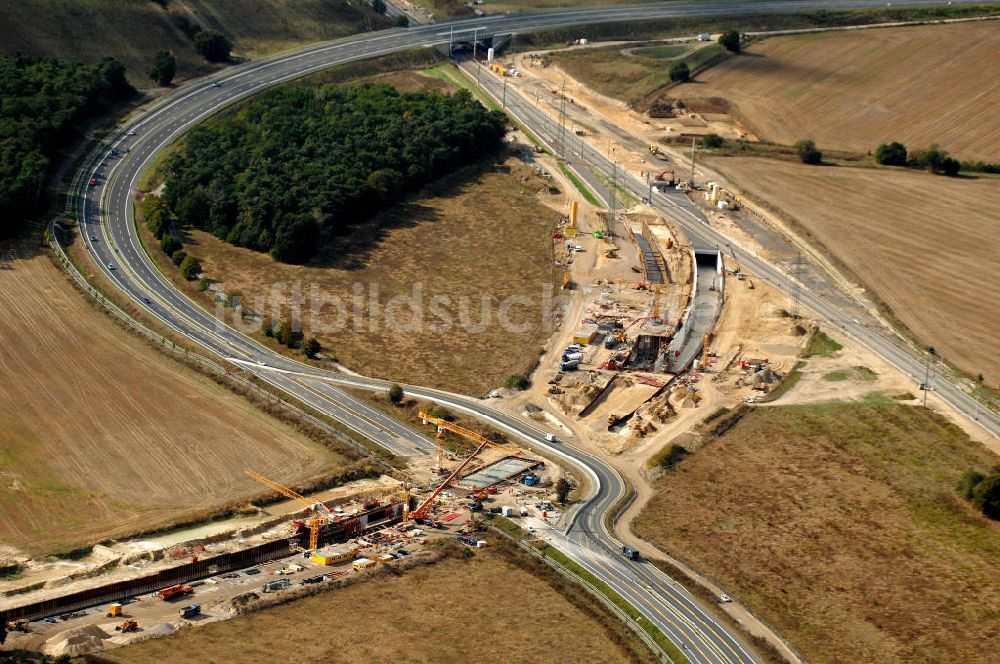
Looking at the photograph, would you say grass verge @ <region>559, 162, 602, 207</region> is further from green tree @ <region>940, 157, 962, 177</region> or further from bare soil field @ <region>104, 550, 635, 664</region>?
bare soil field @ <region>104, 550, 635, 664</region>

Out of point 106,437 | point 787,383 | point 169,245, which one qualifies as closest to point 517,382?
point 787,383

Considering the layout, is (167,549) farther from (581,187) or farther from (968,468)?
(581,187)

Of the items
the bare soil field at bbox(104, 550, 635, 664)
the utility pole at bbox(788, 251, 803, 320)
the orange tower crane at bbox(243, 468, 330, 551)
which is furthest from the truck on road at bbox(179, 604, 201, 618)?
the utility pole at bbox(788, 251, 803, 320)

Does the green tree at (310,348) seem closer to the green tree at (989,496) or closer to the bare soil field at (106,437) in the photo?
the bare soil field at (106,437)

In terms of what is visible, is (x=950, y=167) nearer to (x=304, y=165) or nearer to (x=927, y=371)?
(x=927, y=371)

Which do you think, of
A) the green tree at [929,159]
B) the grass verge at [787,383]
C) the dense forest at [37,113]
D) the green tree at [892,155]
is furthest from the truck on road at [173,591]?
the green tree at [929,159]

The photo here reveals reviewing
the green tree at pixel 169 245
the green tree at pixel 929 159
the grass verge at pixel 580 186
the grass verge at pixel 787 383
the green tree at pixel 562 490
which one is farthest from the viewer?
the green tree at pixel 929 159

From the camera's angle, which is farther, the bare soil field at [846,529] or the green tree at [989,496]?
the green tree at [989,496]
